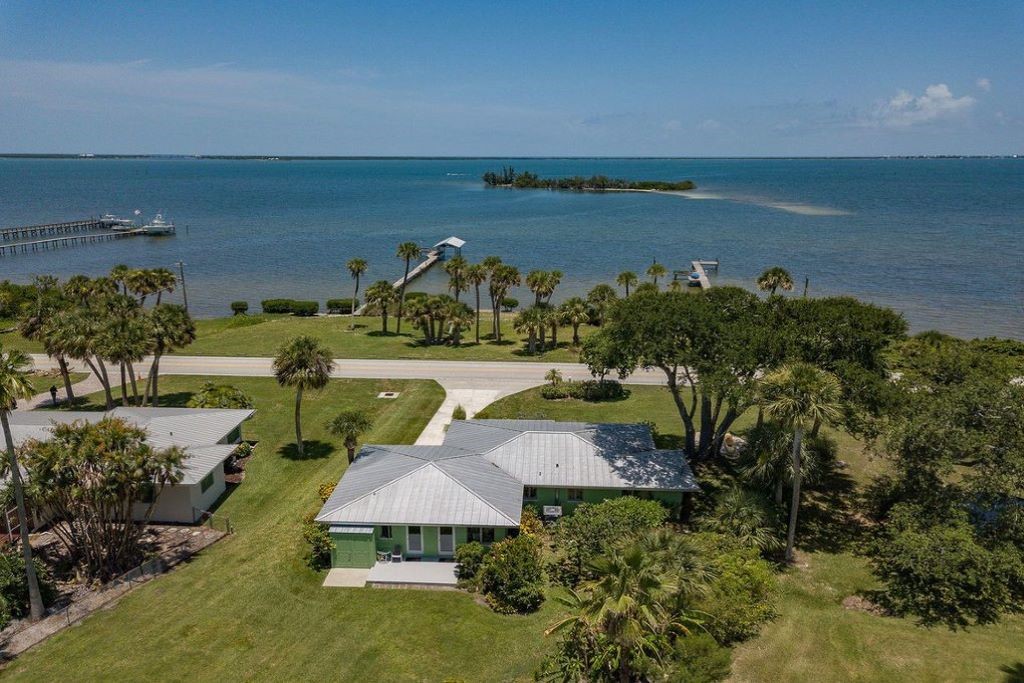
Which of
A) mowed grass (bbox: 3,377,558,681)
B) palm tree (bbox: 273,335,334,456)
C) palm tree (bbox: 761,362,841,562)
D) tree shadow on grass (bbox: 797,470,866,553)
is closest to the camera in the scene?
mowed grass (bbox: 3,377,558,681)

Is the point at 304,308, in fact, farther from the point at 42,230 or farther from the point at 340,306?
the point at 42,230

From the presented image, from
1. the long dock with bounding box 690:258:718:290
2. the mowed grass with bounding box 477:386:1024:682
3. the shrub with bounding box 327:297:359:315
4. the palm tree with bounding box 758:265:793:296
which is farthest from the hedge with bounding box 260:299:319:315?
the mowed grass with bounding box 477:386:1024:682

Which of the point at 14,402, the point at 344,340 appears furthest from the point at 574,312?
the point at 14,402

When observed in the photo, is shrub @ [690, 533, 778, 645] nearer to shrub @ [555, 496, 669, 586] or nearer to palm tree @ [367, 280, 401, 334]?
shrub @ [555, 496, 669, 586]

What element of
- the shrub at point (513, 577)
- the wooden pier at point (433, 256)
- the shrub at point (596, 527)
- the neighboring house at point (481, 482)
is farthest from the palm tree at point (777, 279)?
the shrub at point (513, 577)

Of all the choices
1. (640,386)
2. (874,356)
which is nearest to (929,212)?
(640,386)

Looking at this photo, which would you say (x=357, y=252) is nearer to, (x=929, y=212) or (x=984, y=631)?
(x=984, y=631)
